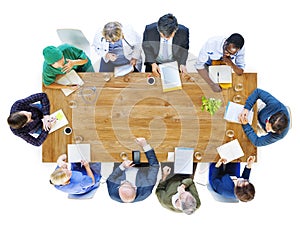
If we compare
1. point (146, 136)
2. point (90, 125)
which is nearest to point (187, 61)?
point (146, 136)

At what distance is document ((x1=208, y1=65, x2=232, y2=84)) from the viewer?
3445 millimetres

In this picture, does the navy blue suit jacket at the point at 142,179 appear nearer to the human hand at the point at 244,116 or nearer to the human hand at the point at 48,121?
the human hand at the point at 48,121

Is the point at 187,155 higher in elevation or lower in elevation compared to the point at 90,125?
lower

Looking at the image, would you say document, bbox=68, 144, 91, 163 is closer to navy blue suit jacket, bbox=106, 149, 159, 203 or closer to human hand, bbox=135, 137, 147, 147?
navy blue suit jacket, bbox=106, 149, 159, 203

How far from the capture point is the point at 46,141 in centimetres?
346

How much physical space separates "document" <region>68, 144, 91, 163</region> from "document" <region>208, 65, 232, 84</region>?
120cm

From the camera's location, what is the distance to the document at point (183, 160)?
345 centimetres

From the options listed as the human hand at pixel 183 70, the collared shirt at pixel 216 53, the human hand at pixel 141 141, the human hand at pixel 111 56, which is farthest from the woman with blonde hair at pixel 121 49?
the human hand at pixel 141 141

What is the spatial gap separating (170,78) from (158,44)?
0.34m

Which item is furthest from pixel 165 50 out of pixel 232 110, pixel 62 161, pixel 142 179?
pixel 62 161

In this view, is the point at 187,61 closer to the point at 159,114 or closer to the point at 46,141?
the point at 159,114

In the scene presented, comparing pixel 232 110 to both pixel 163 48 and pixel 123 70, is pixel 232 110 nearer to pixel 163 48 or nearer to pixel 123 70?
pixel 163 48

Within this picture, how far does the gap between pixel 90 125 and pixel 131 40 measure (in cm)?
82

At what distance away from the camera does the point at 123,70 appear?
3535mm
